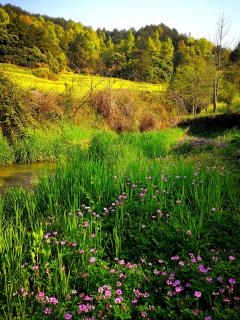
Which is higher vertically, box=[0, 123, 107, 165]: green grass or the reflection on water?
box=[0, 123, 107, 165]: green grass

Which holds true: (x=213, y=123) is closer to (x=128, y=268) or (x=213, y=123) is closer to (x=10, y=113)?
(x=10, y=113)

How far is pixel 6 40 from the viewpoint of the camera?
3631cm

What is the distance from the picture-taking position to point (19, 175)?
25.9ft

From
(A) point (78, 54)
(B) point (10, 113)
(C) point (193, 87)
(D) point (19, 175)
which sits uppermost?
(A) point (78, 54)

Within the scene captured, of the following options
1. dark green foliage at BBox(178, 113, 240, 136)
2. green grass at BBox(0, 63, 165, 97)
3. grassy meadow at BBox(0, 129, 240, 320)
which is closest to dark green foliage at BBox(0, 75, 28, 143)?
green grass at BBox(0, 63, 165, 97)

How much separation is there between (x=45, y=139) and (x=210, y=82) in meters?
21.2

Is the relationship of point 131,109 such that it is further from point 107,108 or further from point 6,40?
point 6,40

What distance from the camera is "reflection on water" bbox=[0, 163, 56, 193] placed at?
21.7 ft

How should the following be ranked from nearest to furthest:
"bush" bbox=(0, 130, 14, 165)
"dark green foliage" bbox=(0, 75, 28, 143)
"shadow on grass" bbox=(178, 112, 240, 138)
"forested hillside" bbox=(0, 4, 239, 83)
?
"bush" bbox=(0, 130, 14, 165) < "dark green foliage" bbox=(0, 75, 28, 143) < "shadow on grass" bbox=(178, 112, 240, 138) < "forested hillside" bbox=(0, 4, 239, 83)

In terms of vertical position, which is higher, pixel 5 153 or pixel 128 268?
pixel 128 268

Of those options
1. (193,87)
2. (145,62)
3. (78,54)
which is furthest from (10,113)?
(145,62)

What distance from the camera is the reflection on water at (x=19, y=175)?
6602 mm

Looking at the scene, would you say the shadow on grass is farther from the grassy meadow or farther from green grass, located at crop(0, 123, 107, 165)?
the grassy meadow

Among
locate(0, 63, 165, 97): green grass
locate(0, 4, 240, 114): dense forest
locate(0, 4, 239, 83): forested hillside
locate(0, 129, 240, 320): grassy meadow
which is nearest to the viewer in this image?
locate(0, 129, 240, 320): grassy meadow
